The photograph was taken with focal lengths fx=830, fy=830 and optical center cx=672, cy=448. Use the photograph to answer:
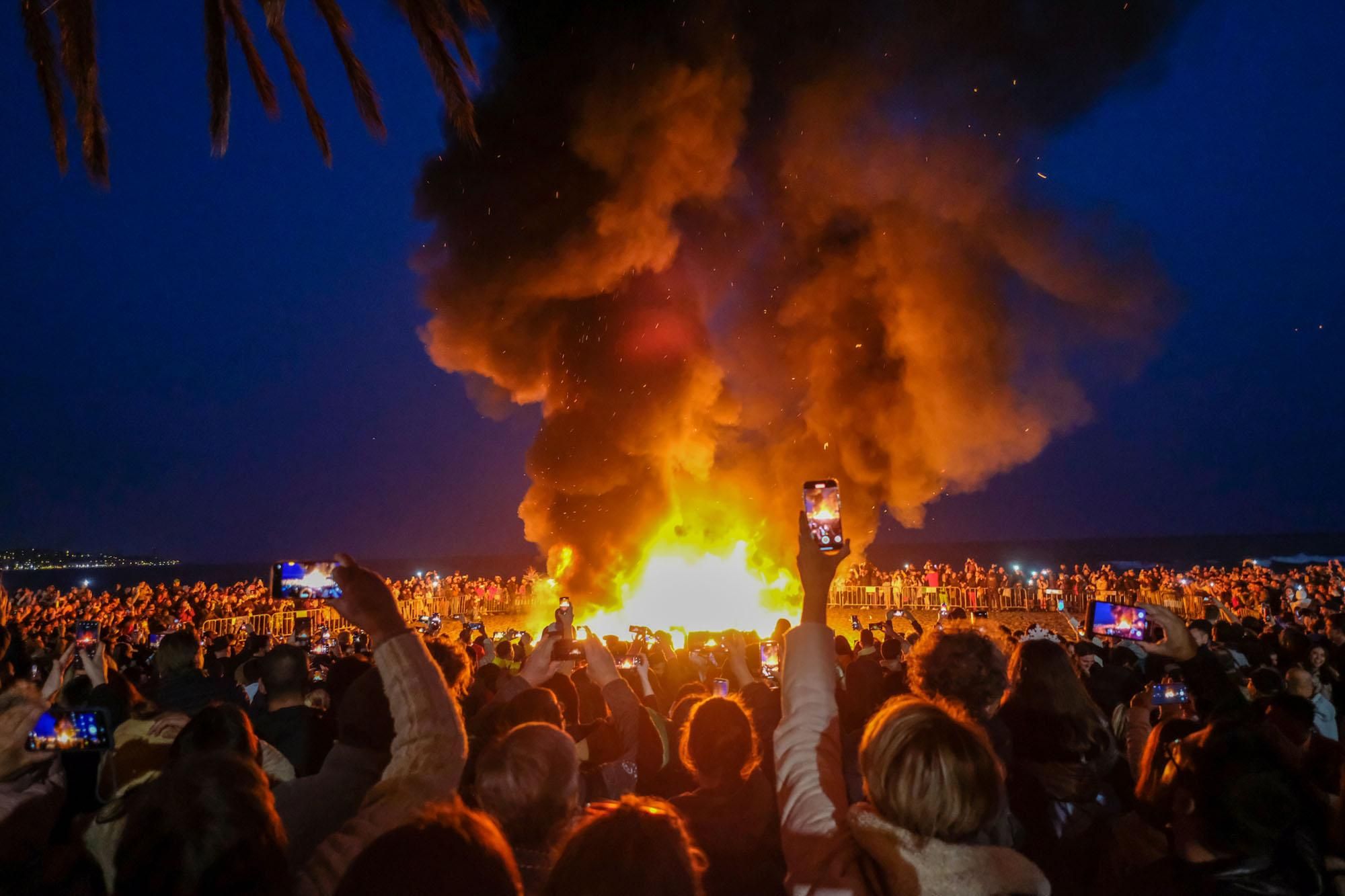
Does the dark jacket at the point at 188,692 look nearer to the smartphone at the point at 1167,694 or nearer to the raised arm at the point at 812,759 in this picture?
the raised arm at the point at 812,759

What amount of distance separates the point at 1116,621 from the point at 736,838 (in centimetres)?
321

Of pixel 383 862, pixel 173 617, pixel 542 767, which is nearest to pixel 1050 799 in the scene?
pixel 542 767

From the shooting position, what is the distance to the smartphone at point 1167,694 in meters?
4.16

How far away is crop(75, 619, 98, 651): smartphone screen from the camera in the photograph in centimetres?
644

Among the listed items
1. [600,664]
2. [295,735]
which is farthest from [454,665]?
[295,735]

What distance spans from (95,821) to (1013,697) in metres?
3.28

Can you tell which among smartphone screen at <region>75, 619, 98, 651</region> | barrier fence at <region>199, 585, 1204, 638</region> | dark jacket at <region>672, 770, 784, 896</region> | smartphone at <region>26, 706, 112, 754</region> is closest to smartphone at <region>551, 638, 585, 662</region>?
dark jacket at <region>672, 770, 784, 896</region>

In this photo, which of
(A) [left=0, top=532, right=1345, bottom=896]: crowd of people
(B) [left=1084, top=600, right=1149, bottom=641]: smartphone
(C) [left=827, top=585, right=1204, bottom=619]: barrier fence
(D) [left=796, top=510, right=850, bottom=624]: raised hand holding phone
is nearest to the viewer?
(A) [left=0, top=532, right=1345, bottom=896]: crowd of people

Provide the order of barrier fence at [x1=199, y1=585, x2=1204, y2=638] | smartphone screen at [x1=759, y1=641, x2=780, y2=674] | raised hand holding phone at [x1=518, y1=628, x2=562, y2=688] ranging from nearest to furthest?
raised hand holding phone at [x1=518, y1=628, x2=562, y2=688], smartphone screen at [x1=759, y1=641, x2=780, y2=674], barrier fence at [x1=199, y1=585, x2=1204, y2=638]

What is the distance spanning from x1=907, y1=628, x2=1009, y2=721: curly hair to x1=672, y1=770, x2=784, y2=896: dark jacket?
805mm

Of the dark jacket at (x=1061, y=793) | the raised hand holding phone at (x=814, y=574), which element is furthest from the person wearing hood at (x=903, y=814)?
the dark jacket at (x=1061, y=793)

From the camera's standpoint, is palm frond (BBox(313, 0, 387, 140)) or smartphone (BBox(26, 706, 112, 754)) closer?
smartphone (BBox(26, 706, 112, 754))

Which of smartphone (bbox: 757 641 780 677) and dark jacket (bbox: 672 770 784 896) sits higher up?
smartphone (bbox: 757 641 780 677)

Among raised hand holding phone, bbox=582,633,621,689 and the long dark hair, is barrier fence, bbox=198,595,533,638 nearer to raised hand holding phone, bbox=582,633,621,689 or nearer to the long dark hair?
raised hand holding phone, bbox=582,633,621,689
